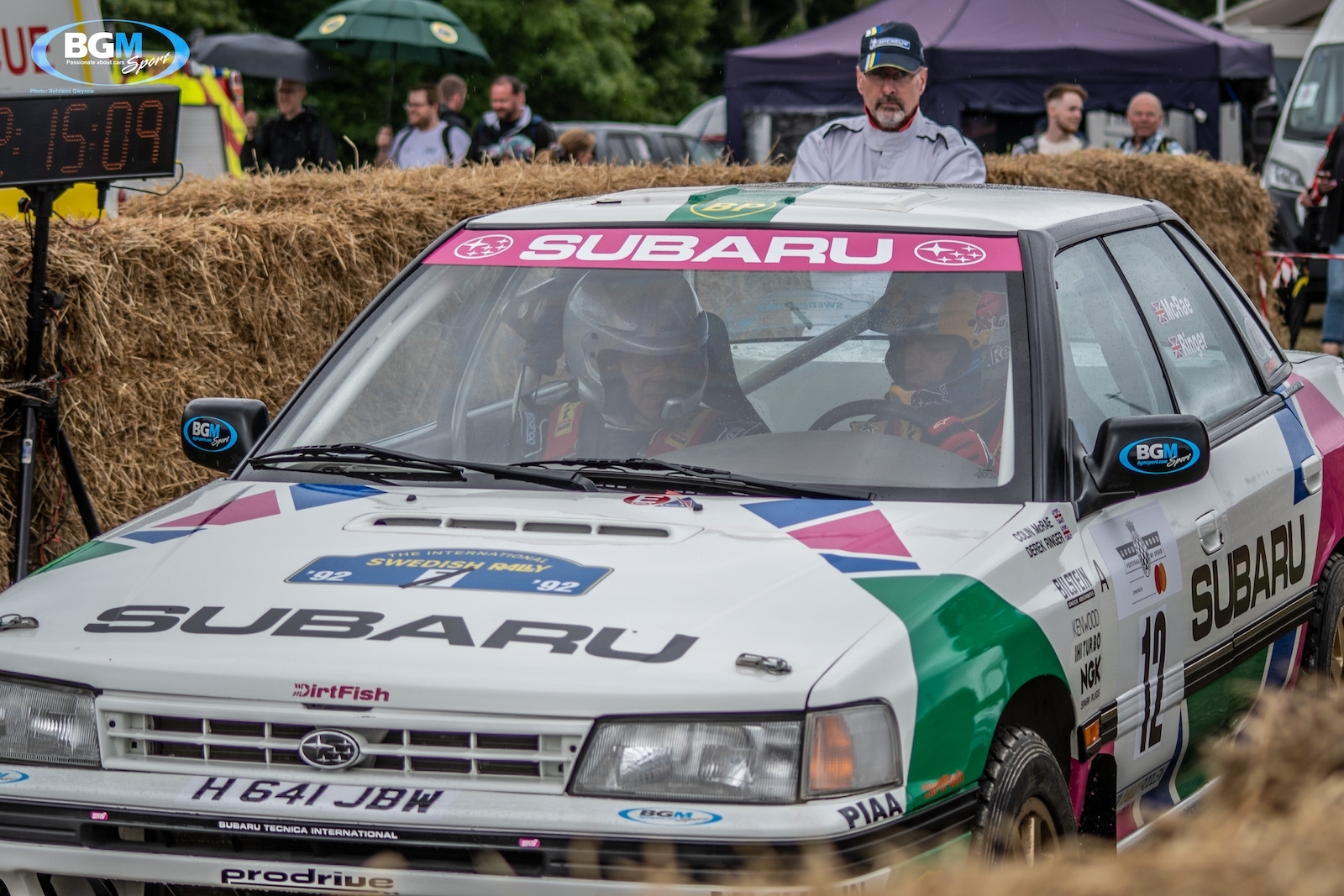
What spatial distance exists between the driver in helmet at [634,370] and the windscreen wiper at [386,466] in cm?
18

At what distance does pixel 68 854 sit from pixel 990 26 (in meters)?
17.3

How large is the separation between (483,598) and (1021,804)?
3.32 feet

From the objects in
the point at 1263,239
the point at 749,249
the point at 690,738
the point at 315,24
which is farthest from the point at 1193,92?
the point at 690,738

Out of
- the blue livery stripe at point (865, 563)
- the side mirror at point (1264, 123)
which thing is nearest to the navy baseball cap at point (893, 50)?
the blue livery stripe at point (865, 563)

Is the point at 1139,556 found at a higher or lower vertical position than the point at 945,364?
lower

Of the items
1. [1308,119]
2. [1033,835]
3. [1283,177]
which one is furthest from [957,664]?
[1308,119]

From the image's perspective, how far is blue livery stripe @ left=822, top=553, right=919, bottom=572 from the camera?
3.18 metres

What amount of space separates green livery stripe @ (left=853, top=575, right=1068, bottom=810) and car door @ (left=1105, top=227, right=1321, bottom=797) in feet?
2.88

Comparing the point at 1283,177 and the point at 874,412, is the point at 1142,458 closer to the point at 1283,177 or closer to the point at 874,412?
the point at 874,412

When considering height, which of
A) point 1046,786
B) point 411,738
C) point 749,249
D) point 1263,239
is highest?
point 749,249

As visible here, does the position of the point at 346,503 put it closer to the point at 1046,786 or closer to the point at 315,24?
the point at 1046,786

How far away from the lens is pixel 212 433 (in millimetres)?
4121

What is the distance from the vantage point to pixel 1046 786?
3.24 metres

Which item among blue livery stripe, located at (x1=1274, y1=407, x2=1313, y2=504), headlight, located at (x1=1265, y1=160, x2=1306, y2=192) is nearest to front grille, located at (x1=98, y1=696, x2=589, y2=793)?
blue livery stripe, located at (x1=1274, y1=407, x2=1313, y2=504)
